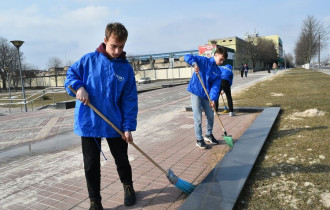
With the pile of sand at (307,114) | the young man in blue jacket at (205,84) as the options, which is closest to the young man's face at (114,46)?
the young man in blue jacket at (205,84)

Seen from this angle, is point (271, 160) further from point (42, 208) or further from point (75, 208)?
point (42, 208)

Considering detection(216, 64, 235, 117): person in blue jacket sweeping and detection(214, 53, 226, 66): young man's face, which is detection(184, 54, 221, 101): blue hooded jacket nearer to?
detection(214, 53, 226, 66): young man's face

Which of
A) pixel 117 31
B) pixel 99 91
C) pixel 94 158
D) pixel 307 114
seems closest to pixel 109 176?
pixel 94 158

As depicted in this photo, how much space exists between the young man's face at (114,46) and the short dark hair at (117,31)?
3cm

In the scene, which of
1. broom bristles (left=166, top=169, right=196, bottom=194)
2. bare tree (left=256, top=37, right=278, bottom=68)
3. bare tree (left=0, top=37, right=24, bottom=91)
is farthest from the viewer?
bare tree (left=256, top=37, right=278, bottom=68)

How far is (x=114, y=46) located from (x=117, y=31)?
0.49 feet

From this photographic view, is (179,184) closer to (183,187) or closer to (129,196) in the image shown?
(183,187)

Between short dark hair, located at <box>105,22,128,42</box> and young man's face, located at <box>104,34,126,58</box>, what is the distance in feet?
0.10

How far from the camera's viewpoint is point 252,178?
3.18m

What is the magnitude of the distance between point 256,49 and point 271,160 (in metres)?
74.0

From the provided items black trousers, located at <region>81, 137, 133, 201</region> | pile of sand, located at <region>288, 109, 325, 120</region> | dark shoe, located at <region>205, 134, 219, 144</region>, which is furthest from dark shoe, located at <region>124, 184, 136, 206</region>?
pile of sand, located at <region>288, 109, 325, 120</region>

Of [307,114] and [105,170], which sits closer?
[105,170]

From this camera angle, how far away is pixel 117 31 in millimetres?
2443

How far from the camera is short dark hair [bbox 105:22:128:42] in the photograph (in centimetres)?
244
